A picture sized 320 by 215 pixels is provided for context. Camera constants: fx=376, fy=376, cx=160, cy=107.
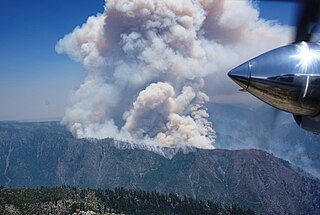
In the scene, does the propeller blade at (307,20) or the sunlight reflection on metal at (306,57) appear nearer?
the sunlight reflection on metal at (306,57)

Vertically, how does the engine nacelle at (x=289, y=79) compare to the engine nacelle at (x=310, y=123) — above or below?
above

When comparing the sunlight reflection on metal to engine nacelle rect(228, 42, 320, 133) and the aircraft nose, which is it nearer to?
engine nacelle rect(228, 42, 320, 133)

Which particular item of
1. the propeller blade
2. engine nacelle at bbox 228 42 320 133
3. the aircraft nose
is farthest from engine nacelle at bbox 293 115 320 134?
the propeller blade

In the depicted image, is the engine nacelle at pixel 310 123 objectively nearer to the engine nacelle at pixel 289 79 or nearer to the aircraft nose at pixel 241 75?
the engine nacelle at pixel 289 79

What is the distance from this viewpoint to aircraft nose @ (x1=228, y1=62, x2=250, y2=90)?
9773 mm

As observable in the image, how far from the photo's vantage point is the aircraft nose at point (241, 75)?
385 inches

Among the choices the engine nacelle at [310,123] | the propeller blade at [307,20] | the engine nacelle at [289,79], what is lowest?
→ the engine nacelle at [310,123]

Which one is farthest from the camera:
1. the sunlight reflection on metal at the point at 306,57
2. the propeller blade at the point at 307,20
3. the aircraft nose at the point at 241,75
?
the aircraft nose at the point at 241,75

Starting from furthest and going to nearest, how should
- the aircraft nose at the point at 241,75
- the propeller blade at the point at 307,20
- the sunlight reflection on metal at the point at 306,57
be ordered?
1. the aircraft nose at the point at 241,75
2. the propeller blade at the point at 307,20
3. the sunlight reflection on metal at the point at 306,57

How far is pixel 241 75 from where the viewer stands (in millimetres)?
9867

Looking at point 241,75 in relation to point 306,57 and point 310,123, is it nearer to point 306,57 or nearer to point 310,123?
point 306,57

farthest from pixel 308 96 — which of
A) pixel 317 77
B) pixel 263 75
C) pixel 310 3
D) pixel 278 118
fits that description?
pixel 278 118

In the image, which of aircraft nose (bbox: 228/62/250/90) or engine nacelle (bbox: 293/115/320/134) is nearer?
engine nacelle (bbox: 293/115/320/134)

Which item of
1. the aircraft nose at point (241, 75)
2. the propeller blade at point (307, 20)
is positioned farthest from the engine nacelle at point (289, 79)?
the propeller blade at point (307, 20)
